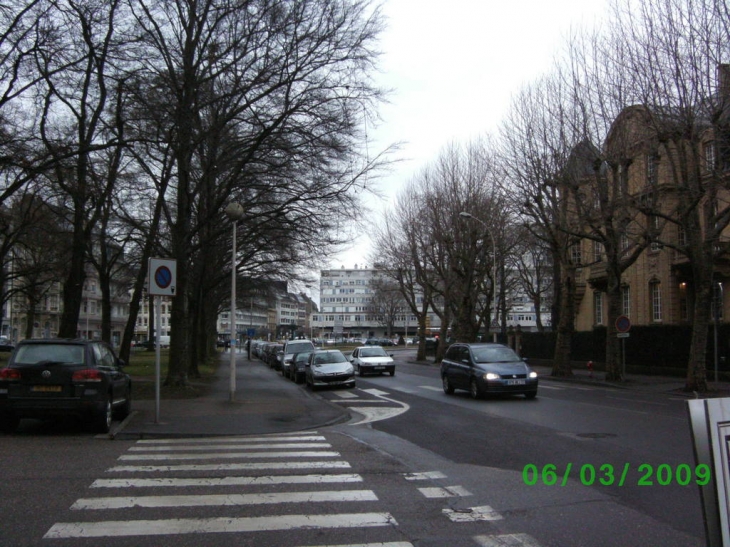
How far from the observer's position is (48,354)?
11312 mm

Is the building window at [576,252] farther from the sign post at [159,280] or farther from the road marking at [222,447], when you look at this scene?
the road marking at [222,447]

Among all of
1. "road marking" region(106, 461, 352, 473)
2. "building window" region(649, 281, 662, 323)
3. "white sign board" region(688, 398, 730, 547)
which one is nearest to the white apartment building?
"building window" region(649, 281, 662, 323)

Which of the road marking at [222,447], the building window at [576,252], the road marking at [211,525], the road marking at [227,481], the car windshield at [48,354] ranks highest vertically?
the building window at [576,252]

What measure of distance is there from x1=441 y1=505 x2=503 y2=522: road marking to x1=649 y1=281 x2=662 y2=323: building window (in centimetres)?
3511

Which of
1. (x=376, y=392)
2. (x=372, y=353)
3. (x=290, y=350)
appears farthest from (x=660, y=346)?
(x=290, y=350)

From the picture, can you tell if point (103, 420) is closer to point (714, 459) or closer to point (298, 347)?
point (714, 459)

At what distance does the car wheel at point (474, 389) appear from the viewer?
18938mm

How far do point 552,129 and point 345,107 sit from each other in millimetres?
11492

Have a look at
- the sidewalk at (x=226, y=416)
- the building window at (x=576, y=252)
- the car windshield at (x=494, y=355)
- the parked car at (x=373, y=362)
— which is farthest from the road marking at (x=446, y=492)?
the building window at (x=576, y=252)

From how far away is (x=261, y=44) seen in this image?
1666cm

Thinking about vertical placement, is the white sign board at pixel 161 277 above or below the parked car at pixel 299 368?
above

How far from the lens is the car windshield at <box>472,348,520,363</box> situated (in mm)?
19609

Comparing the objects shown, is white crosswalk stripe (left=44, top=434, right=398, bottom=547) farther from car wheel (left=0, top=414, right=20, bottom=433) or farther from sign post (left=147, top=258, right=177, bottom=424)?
car wheel (left=0, top=414, right=20, bottom=433)

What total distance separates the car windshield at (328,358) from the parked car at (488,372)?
5.48 meters
